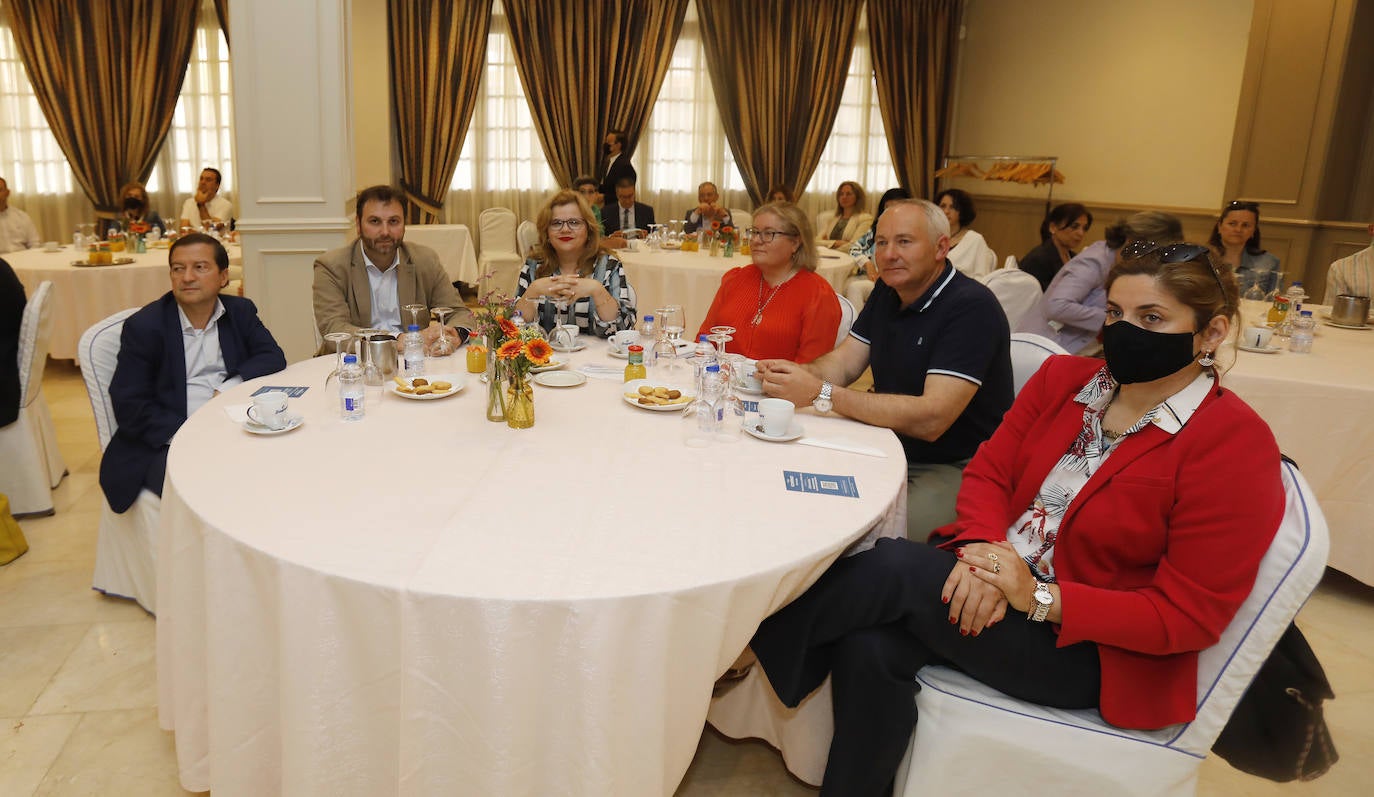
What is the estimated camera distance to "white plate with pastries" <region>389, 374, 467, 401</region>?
257cm

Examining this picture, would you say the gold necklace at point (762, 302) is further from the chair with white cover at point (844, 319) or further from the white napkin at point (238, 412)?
the white napkin at point (238, 412)

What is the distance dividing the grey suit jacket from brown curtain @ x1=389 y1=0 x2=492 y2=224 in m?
5.54

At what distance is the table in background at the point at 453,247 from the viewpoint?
7.96m

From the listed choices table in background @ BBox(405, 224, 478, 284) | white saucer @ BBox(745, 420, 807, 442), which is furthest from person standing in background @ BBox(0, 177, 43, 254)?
white saucer @ BBox(745, 420, 807, 442)

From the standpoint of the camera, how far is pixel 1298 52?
254 inches

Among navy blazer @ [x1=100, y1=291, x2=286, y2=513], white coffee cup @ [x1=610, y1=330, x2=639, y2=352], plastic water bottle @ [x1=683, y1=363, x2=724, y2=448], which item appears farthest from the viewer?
white coffee cup @ [x1=610, y1=330, x2=639, y2=352]

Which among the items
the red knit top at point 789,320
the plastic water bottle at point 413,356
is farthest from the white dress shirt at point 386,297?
the red knit top at point 789,320

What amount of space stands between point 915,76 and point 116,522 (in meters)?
9.29

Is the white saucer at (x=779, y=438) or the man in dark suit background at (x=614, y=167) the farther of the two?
the man in dark suit background at (x=614, y=167)

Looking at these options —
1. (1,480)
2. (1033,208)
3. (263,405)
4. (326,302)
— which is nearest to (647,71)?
(1033,208)

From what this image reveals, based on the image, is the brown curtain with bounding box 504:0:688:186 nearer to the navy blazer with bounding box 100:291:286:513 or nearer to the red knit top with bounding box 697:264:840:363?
the red knit top with bounding box 697:264:840:363

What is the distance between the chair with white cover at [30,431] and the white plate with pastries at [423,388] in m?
1.75

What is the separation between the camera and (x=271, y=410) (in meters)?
2.20

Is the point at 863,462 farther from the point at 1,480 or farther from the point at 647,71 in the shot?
the point at 647,71
